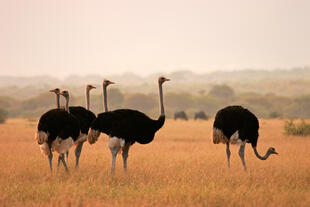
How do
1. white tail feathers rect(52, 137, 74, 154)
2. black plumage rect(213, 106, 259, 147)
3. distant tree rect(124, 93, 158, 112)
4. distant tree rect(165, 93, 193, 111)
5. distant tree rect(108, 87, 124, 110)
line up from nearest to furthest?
1. white tail feathers rect(52, 137, 74, 154)
2. black plumage rect(213, 106, 259, 147)
3. distant tree rect(108, 87, 124, 110)
4. distant tree rect(124, 93, 158, 112)
5. distant tree rect(165, 93, 193, 111)

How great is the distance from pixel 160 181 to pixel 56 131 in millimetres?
2416

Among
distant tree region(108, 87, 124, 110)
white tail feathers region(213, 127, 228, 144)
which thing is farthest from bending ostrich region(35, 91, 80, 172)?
distant tree region(108, 87, 124, 110)

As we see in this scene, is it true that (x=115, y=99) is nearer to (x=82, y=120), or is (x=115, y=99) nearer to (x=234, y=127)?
(x=82, y=120)

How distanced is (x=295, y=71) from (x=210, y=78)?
114ft

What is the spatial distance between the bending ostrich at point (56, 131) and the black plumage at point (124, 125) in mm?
494

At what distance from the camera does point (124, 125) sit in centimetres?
1002

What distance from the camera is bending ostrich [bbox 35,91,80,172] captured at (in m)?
9.66

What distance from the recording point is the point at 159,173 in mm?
10836

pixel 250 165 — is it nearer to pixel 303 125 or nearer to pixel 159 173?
pixel 159 173

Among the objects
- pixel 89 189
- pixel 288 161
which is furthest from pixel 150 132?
pixel 288 161

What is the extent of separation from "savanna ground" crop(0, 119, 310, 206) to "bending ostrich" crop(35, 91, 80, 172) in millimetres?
709

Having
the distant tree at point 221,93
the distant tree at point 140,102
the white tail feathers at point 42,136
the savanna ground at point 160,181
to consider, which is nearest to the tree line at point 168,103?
the distant tree at point 140,102

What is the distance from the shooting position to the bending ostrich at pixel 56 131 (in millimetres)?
9664

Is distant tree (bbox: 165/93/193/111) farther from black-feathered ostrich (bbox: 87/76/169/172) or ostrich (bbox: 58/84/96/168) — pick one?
black-feathered ostrich (bbox: 87/76/169/172)
